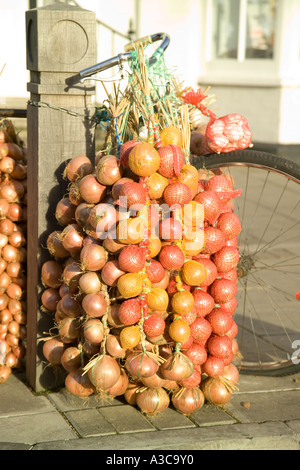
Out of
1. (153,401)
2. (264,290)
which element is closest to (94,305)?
(153,401)

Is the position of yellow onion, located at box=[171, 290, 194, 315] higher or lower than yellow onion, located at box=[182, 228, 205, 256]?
lower

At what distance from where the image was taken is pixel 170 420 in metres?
3.54

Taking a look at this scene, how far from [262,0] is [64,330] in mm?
10969

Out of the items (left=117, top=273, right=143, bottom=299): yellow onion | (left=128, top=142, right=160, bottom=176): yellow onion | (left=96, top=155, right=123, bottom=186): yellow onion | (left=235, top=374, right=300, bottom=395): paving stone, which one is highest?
(left=128, top=142, right=160, bottom=176): yellow onion

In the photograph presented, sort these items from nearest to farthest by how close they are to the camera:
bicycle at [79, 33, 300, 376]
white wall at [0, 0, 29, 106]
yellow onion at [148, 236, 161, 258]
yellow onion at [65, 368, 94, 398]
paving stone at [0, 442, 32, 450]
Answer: paving stone at [0, 442, 32, 450]
yellow onion at [148, 236, 161, 258]
yellow onion at [65, 368, 94, 398]
bicycle at [79, 33, 300, 376]
white wall at [0, 0, 29, 106]

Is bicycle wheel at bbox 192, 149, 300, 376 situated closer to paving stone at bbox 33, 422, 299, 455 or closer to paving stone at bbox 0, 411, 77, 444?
paving stone at bbox 33, 422, 299, 455

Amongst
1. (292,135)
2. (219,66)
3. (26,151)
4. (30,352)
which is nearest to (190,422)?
(30,352)

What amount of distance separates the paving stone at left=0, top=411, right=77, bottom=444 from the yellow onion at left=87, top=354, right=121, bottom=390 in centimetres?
27

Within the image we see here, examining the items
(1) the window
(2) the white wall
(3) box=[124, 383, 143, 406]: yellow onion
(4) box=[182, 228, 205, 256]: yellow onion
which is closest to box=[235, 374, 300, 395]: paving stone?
(3) box=[124, 383, 143, 406]: yellow onion

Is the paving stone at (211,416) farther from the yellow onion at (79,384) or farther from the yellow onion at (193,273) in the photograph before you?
the yellow onion at (193,273)

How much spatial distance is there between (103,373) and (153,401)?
34 centimetres

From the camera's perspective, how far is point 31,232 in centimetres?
388

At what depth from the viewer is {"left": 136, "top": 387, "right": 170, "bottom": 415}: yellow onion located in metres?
3.52

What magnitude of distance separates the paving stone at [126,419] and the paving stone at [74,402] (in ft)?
0.18
